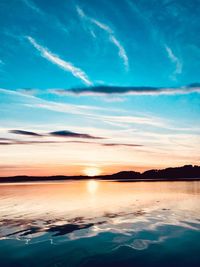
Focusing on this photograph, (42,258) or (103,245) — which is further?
(103,245)

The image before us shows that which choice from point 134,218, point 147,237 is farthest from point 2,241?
point 134,218

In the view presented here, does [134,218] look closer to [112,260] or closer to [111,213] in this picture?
[111,213]

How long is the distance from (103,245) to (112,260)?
2072 mm

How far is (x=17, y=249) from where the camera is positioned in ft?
38.2

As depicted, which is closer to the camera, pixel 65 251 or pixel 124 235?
pixel 65 251

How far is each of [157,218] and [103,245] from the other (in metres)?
7.19

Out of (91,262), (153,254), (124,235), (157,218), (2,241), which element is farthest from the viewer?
(157,218)

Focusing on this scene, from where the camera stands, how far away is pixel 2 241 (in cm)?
1302

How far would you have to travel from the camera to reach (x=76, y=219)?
18.7 m

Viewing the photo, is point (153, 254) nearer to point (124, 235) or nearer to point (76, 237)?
point (124, 235)

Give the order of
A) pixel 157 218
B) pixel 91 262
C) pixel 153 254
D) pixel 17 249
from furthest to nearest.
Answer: pixel 157 218, pixel 17 249, pixel 153 254, pixel 91 262

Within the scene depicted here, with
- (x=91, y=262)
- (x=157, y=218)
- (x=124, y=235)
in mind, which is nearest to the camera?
(x=91, y=262)

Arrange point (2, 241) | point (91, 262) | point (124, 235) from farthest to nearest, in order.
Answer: point (124, 235), point (2, 241), point (91, 262)

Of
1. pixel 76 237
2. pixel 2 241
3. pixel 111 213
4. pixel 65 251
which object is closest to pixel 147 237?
pixel 76 237
